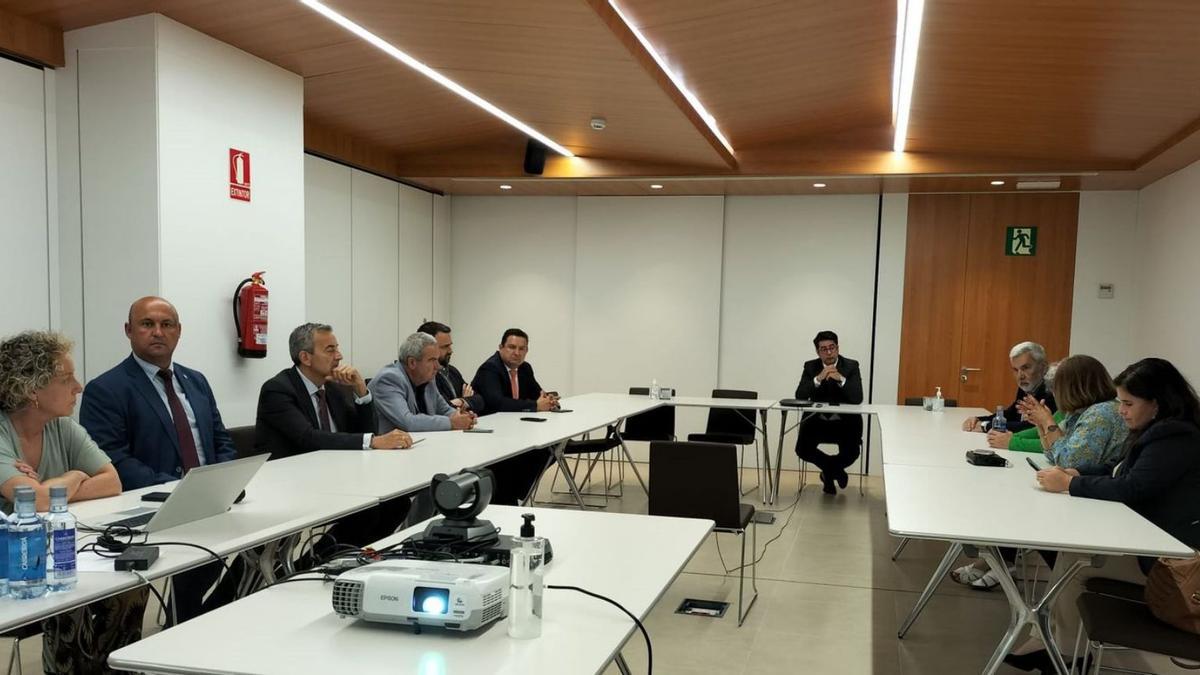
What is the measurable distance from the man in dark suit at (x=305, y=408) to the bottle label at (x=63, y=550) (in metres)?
2.09

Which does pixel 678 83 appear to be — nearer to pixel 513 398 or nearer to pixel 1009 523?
pixel 513 398

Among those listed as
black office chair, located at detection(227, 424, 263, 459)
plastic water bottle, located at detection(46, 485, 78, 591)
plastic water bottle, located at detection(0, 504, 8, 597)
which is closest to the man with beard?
black office chair, located at detection(227, 424, 263, 459)

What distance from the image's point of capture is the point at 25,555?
1.95 meters

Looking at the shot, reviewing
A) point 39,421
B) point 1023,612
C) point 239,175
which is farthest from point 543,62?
point 1023,612

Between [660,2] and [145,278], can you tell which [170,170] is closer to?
[145,278]

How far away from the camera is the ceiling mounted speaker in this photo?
26.4 ft

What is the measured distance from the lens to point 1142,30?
4.28 metres

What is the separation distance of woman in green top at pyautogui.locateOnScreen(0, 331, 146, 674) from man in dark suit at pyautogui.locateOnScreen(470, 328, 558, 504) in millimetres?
2614

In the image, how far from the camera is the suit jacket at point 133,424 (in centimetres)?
340

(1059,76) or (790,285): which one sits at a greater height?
(1059,76)

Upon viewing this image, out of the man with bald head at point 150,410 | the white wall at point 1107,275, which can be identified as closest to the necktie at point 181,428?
the man with bald head at point 150,410

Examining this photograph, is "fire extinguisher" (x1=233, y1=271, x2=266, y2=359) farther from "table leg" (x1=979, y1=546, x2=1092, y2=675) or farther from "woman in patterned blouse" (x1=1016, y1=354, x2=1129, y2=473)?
"woman in patterned blouse" (x1=1016, y1=354, x2=1129, y2=473)

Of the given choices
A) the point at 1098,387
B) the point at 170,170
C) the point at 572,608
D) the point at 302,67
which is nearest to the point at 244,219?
the point at 170,170

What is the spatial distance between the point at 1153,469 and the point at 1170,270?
15.6 feet
